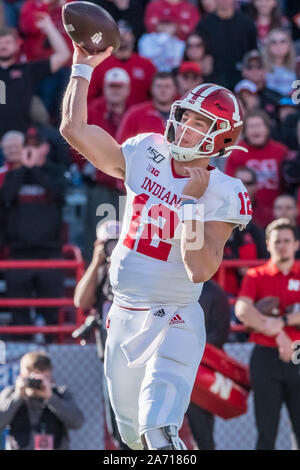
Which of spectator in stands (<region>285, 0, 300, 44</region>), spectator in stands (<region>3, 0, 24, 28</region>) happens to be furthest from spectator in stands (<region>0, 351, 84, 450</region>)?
spectator in stands (<region>285, 0, 300, 44</region>)

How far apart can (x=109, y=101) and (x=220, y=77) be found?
134 cm

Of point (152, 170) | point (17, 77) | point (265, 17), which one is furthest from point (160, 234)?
point (265, 17)

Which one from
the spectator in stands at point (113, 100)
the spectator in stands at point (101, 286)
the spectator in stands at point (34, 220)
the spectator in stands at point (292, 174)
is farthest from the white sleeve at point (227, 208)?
the spectator in stands at point (113, 100)

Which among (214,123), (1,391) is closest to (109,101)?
(1,391)

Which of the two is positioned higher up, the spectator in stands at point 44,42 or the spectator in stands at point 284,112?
the spectator in stands at point 44,42

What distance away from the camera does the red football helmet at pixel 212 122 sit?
5.14 metres

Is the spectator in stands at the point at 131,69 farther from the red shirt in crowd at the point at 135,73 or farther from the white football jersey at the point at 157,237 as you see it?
the white football jersey at the point at 157,237

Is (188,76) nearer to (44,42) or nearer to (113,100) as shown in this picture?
(113,100)

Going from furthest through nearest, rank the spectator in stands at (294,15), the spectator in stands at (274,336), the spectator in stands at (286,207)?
the spectator in stands at (294,15)
the spectator in stands at (286,207)
the spectator in stands at (274,336)

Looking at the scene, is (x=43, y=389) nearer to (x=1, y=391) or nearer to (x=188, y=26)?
(x=1, y=391)

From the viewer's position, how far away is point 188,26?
37.3 ft

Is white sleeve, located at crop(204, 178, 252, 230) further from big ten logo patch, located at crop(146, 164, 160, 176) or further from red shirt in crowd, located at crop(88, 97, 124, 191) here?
red shirt in crowd, located at crop(88, 97, 124, 191)

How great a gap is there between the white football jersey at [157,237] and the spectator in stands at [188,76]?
16.1ft
